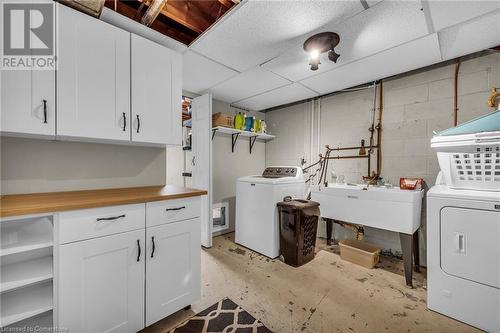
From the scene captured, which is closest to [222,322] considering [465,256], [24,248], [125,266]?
[125,266]

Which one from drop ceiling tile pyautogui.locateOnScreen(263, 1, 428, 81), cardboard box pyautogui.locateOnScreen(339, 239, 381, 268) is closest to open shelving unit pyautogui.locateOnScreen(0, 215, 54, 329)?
drop ceiling tile pyautogui.locateOnScreen(263, 1, 428, 81)

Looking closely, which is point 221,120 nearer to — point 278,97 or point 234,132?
point 234,132

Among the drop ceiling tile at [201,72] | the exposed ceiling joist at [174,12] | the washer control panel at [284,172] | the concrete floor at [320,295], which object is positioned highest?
the exposed ceiling joist at [174,12]

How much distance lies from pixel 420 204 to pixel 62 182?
334cm

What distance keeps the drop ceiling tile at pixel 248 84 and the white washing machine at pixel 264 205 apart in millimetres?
1196

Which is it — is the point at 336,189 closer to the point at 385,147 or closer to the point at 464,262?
the point at 385,147

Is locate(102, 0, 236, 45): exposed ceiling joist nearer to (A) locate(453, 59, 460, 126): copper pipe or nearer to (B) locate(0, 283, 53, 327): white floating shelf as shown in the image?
(B) locate(0, 283, 53, 327): white floating shelf

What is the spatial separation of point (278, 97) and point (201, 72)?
4.47 feet

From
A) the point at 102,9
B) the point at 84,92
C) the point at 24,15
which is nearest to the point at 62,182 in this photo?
the point at 84,92

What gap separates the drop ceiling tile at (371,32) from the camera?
4.78ft

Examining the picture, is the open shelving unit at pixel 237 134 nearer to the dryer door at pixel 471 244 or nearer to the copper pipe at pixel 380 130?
the copper pipe at pixel 380 130

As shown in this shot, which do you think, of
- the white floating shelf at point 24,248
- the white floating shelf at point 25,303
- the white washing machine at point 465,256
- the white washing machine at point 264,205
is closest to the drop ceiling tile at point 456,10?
the white washing machine at point 465,256

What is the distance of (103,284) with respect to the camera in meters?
1.18

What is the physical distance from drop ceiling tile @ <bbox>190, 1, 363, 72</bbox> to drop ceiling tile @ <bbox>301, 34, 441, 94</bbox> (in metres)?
0.81
